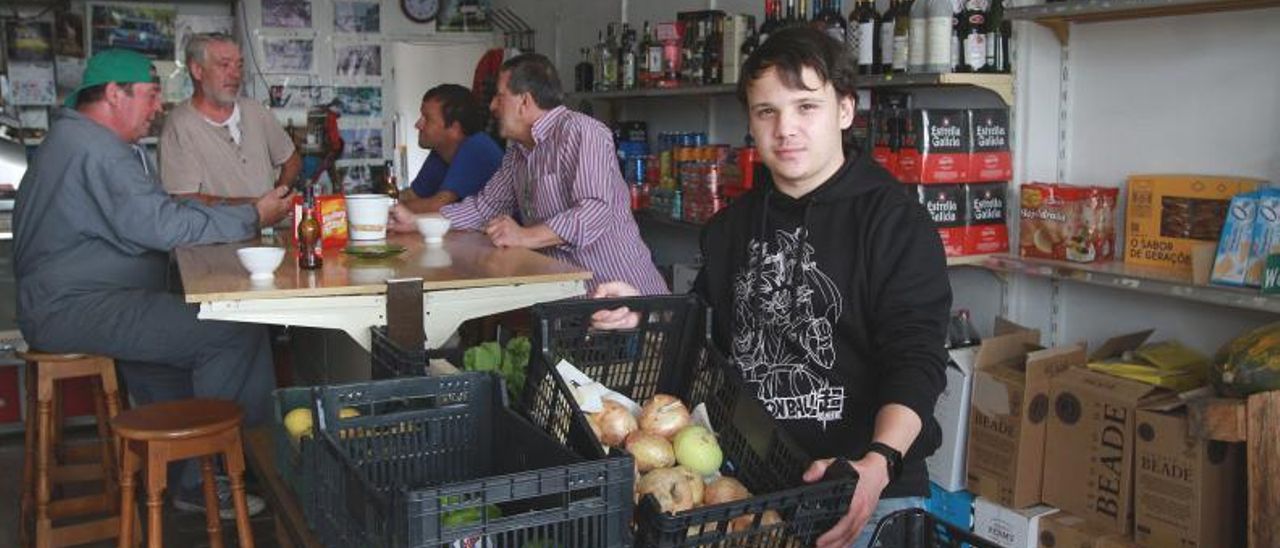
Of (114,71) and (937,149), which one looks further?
(114,71)

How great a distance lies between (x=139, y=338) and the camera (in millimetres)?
3648

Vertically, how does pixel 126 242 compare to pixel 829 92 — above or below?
below

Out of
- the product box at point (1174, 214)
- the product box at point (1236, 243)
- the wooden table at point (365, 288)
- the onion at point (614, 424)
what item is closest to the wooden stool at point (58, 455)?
the wooden table at point (365, 288)

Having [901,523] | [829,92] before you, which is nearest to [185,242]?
[829,92]

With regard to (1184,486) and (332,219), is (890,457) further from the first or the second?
(332,219)

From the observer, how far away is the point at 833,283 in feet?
5.88

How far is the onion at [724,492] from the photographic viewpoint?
1.54 metres

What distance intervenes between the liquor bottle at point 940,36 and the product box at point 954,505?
116 centimetres

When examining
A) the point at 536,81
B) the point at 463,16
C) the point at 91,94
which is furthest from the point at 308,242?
the point at 463,16

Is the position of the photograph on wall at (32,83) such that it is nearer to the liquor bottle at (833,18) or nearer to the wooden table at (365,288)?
the wooden table at (365,288)

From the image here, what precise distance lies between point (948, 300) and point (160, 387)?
3195 millimetres

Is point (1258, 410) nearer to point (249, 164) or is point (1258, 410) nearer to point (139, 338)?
point (139, 338)

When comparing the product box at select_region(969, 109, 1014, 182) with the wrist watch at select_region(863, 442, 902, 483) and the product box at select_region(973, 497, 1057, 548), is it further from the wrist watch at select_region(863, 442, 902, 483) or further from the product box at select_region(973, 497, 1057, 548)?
the wrist watch at select_region(863, 442, 902, 483)

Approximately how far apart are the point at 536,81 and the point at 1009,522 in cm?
203
